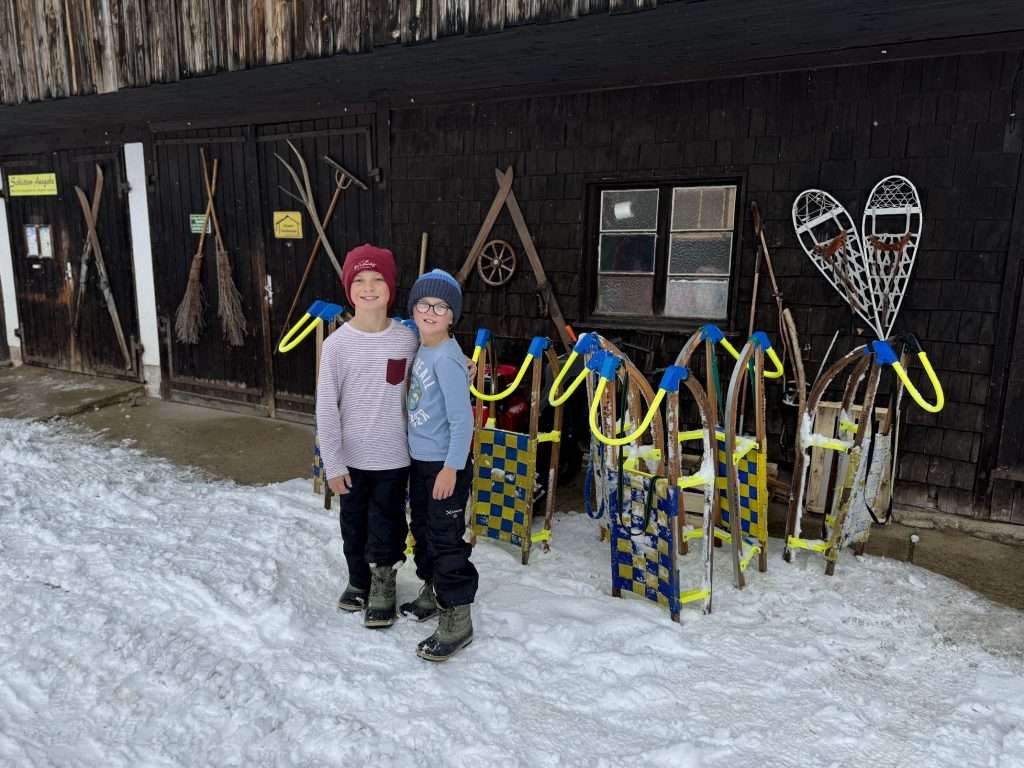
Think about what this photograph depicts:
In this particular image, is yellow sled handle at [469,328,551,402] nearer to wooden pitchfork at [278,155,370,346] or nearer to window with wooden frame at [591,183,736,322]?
window with wooden frame at [591,183,736,322]

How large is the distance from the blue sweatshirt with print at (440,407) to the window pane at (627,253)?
2922 millimetres

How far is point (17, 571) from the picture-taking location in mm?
3523

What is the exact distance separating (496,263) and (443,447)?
3098mm

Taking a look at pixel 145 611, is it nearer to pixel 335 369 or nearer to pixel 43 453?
→ pixel 335 369

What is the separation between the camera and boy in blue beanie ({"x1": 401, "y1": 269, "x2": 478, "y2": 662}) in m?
2.85

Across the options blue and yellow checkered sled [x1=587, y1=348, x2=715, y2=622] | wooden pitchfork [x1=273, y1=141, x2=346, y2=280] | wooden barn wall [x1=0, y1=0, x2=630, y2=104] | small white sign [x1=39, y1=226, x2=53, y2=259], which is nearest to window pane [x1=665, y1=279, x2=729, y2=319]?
blue and yellow checkered sled [x1=587, y1=348, x2=715, y2=622]

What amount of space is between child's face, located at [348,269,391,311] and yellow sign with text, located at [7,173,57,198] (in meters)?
7.79

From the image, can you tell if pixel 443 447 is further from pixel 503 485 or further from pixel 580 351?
pixel 503 485

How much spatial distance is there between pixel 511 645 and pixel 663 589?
2.63 ft

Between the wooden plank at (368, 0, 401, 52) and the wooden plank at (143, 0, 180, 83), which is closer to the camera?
the wooden plank at (368, 0, 401, 52)

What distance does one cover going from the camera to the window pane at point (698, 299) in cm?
521

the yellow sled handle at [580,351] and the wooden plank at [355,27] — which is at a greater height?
the wooden plank at [355,27]

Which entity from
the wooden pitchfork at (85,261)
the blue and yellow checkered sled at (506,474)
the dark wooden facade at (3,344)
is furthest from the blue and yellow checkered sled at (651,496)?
the dark wooden facade at (3,344)

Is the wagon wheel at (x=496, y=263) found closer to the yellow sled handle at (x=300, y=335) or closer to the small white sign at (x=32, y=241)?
the yellow sled handle at (x=300, y=335)
